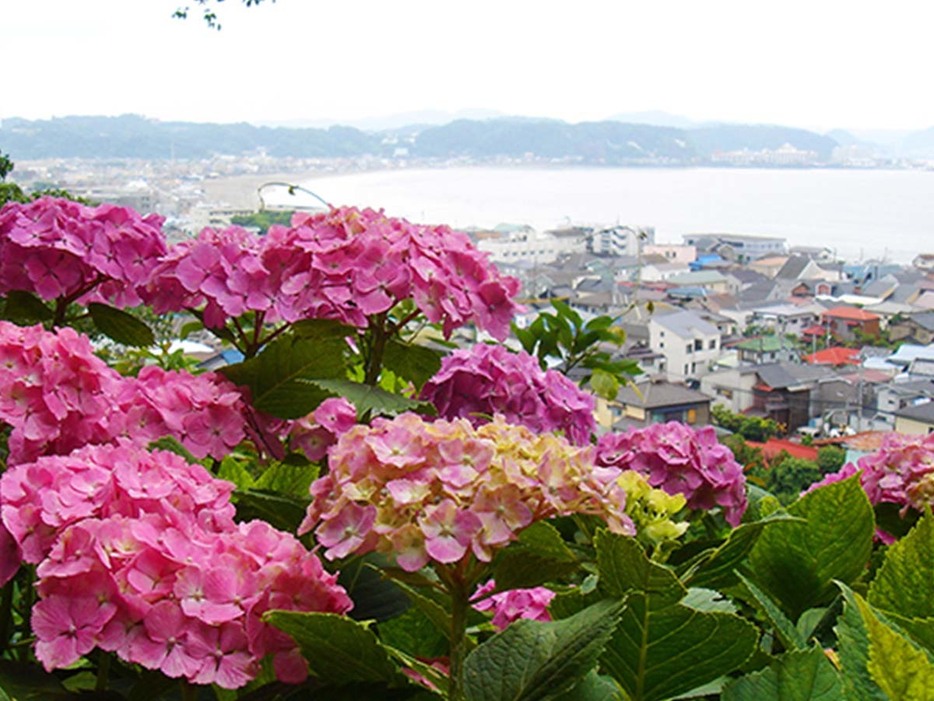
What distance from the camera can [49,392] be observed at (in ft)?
1.73

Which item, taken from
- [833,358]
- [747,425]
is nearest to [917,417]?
[747,425]

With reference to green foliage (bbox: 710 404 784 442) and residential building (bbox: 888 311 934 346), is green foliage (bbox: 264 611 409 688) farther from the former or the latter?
residential building (bbox: 888 311 934 346)

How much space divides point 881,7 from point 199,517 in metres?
18.0

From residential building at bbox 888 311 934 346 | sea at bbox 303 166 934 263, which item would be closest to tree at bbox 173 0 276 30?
sea at bbox 303 166 934 263

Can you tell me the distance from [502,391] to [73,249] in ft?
1.11

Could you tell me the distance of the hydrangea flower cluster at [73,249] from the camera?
79 cm

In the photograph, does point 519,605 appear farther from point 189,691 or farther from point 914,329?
point 914,329

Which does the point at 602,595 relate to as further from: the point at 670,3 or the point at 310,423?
the point at 670,3

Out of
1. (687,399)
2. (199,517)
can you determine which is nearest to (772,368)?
(687,399)

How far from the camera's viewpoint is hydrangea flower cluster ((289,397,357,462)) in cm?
69

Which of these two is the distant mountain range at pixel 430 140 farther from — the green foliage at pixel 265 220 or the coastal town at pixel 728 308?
the green foliage at pixel 265 220

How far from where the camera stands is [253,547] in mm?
362

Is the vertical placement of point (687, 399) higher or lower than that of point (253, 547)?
lower

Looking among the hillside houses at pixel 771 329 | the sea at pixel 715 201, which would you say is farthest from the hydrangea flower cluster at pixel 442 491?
the sea at pixel 715 201
